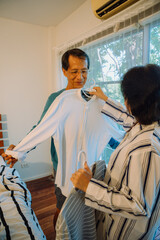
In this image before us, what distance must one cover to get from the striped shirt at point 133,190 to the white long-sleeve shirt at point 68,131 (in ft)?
1.28

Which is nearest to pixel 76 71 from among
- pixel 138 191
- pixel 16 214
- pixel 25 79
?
pixel 138 191

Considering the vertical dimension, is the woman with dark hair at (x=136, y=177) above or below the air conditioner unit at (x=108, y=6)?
below

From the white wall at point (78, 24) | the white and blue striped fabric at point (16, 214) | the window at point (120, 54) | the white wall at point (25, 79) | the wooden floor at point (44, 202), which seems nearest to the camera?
the white and blue striped fabric at point (16, 214)

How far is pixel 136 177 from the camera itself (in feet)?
1.75

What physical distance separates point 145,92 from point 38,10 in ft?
7.44

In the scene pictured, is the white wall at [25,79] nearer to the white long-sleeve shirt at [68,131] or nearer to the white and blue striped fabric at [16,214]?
the white and blue striped fabric at [16,214]

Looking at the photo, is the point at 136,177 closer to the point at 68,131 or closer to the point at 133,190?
the point at 133,190

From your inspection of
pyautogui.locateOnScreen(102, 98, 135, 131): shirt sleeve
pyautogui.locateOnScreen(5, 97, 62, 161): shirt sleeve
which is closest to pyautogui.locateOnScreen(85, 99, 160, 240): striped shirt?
pyautogui.locateOnScreen(102, 98, 135, 131): shirt sleeve

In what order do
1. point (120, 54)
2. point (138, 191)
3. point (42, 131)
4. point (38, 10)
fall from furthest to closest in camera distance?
point (38, 10)
point (120, 54)
point (42, 131)
point (138, 191)

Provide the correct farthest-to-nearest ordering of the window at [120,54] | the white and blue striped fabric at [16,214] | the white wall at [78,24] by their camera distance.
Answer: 1. the white wall at [78,24]
2. the window at [120,54]
3. the white and blue striped fabric at [16,214]

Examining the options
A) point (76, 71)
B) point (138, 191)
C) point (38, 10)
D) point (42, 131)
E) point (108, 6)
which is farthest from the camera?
point (38, 10)

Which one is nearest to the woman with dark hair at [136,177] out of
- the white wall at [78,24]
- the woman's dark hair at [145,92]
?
the woman's dark hair at [145,92]

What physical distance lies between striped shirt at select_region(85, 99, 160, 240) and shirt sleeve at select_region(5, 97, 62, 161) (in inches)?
18.6

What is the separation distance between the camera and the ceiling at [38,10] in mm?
1956
